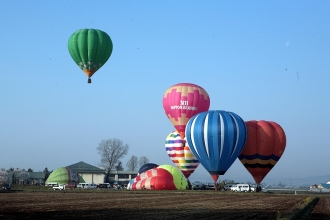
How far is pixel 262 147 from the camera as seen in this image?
62.4m

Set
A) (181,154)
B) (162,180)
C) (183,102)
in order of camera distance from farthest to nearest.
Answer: (181,154)
(183,102)
(162,180)

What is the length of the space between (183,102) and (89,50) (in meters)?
17.6

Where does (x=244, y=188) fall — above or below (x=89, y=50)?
below

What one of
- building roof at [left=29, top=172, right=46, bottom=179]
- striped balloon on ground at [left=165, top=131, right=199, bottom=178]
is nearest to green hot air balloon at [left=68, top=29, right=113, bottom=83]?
striped balloon on ground at [left=165, top=131, right=199, bottom=178]

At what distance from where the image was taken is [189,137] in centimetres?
6034

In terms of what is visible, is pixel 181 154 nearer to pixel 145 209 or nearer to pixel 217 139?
pixel 217 139

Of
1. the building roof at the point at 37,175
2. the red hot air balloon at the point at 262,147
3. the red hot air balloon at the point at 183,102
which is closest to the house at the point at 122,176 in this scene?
the building roof at the point at 37,175

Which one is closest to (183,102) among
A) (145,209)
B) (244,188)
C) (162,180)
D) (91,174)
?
(162,180)

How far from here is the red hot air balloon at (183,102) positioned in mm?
66688

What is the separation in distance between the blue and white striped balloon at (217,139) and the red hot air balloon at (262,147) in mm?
3701

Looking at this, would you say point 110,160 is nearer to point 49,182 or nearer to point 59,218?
point 49,182

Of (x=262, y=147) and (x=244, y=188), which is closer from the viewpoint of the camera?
(x=262, y=147)

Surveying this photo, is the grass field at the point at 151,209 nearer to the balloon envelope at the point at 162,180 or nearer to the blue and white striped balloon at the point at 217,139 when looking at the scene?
the blue and white striped balloon at the point at 217,139

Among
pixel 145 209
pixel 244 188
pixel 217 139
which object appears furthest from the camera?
pixel 244 188
